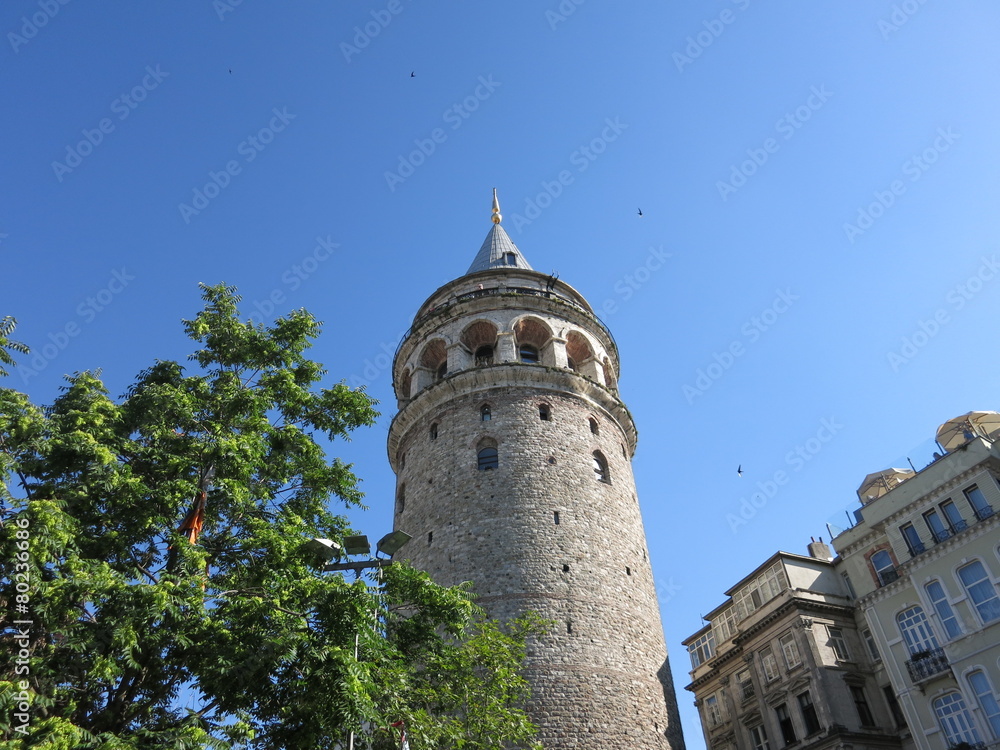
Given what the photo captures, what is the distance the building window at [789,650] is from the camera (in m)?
27.4

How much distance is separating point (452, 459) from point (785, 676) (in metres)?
13.9

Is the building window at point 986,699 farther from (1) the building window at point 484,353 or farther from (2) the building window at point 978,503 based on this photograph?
(1) the building window at point 484,353

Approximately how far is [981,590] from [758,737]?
9962mm

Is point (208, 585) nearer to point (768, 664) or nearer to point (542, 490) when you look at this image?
point (542, 490)

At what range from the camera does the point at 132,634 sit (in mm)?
10312

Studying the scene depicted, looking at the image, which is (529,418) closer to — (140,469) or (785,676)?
(785,676)

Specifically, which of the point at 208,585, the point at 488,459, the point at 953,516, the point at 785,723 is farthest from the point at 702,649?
the point at 208,585

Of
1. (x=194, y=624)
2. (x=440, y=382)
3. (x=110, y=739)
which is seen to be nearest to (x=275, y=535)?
(x=194, y=624)

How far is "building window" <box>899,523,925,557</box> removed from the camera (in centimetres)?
2534

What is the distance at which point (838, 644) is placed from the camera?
27516 mm

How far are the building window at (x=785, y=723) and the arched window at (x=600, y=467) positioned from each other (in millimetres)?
9897

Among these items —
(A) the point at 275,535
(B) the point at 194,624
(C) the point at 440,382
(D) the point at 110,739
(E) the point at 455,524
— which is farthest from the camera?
(C) the point at 440,382

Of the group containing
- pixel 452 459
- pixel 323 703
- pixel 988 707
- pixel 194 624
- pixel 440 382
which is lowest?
pixel 323 703

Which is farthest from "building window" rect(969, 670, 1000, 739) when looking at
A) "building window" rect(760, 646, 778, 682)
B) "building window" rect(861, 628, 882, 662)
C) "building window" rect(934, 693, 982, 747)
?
"building window" rect(760, 646, 778, 682)
